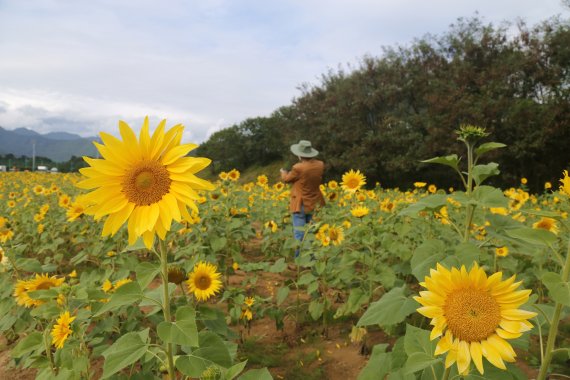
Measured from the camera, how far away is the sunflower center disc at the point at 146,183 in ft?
4.79

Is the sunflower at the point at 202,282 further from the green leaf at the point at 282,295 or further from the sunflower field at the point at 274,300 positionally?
the green leaf at the point at 282,295

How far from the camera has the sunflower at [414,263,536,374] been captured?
3.94 ft

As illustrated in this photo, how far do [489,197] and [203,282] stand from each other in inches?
69.7

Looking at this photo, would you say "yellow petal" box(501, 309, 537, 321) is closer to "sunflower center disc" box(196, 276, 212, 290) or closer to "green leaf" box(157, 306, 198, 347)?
"green leaf" box(157, 306, 198, 347)

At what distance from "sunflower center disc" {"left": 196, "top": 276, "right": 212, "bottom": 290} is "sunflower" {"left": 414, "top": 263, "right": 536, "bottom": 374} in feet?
5.48

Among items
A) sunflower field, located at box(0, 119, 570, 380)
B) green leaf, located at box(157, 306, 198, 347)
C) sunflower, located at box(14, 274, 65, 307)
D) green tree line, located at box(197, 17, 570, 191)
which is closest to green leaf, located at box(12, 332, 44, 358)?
sunflower field, located at box(0, 119, 570, 380)

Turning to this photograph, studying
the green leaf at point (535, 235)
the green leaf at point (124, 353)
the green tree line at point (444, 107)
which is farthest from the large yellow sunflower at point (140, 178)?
the green tree line at point (444, 107)

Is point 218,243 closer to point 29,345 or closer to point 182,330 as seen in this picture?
point 29,345

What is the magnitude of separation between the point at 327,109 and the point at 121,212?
21.5 metres

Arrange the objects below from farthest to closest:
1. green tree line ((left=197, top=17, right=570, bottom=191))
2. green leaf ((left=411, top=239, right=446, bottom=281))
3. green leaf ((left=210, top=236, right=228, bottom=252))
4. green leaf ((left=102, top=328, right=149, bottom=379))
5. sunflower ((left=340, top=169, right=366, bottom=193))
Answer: green tree line ((left=197, top=17, right=570, bottom=191))
sunflower ((left=340, top=169, right=366, bottom=193))
green leaf ((left=210, top=236, right=228, bottom=252))
green leaf ((left=411, top=239, right=446, bottom=281))
green leaf ((left=102, top=328, right=149, bottom=379))

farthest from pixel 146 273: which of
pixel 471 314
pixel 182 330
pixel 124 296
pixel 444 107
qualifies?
pixel 444 107

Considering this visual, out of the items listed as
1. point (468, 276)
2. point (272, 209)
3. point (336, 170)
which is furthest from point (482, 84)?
point (468, 276)

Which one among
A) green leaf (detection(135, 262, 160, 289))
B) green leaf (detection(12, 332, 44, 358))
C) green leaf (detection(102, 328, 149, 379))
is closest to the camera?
green leaf (detection(102, 328, 149, 379))

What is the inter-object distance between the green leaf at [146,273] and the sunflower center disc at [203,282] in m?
1.03
